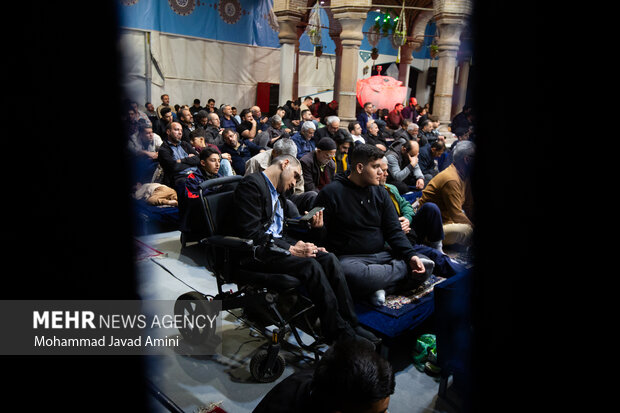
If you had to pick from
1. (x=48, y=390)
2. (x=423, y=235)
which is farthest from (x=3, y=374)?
(x=423, y=235)

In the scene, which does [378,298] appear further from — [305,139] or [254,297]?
[305,139]

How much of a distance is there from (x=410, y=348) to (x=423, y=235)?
1.27m

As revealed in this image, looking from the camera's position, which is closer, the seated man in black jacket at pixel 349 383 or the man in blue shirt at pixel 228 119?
the seated man in black jacket at pixel 349 383

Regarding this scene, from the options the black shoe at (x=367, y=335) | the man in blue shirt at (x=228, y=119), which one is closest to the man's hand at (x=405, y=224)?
A: the black shoe at (x=367, y=335)

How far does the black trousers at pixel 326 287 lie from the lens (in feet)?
8.60

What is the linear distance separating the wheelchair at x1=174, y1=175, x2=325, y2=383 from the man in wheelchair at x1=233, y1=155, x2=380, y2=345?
7cm

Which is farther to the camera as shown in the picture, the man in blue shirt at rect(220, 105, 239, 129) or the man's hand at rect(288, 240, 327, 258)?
the man in blue shirt at rect(220, 105, 239, 129)

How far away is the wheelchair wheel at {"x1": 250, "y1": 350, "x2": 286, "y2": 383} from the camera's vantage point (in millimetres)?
2529

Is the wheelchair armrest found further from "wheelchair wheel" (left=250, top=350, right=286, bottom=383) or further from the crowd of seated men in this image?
"wheelchair wheel" (left=250, top=350, right=286, bottom=383)

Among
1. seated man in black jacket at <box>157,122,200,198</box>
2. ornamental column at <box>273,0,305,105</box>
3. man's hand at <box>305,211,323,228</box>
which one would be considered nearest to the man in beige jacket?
man's hand at <box>305,211,323,228</box>

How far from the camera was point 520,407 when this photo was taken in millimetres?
645

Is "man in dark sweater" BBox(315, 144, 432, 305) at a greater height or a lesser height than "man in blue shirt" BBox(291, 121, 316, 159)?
lesser

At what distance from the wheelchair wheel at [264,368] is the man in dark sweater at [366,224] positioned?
844 millimetres

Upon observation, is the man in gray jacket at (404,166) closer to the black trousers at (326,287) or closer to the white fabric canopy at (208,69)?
the black trousers at (326,287)
